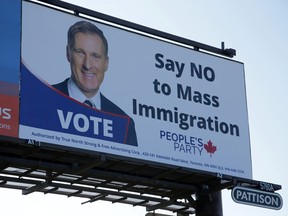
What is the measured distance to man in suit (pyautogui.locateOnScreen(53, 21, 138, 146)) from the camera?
20.6 m

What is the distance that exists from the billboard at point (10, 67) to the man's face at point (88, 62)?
150 centimetres

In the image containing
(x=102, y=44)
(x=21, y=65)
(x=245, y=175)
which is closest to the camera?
(x=21, y=65)

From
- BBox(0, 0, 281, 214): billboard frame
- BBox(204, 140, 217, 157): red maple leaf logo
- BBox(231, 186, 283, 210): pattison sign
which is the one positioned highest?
BBox(204, 140, 217, 157): red maple leaf logo

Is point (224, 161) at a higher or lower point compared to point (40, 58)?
lower

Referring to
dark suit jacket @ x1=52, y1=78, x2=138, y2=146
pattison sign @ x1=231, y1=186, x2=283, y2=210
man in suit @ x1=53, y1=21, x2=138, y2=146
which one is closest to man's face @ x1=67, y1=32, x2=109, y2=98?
man in suit @ x1=53, y1=21, x2=138, y2=146

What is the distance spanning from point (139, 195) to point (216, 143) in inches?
94.7

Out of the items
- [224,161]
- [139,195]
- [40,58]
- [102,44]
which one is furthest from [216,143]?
[40,58]

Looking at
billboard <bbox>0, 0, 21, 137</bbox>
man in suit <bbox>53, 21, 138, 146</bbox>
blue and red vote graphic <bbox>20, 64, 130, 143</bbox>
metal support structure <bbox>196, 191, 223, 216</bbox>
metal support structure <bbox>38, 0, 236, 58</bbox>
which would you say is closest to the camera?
billboard <bbox>0, 0, 21, 137</bbox>

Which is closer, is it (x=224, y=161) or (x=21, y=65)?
(x=21, y=65)

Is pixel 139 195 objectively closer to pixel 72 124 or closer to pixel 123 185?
pixel 123 185

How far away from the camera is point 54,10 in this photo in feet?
67.6

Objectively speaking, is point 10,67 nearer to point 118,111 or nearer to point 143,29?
point 118,111

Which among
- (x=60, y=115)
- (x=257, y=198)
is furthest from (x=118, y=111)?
(x=257, y=198)

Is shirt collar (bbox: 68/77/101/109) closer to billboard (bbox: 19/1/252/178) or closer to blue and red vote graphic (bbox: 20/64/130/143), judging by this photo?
billboard (bbox: 19/1/252/178)
